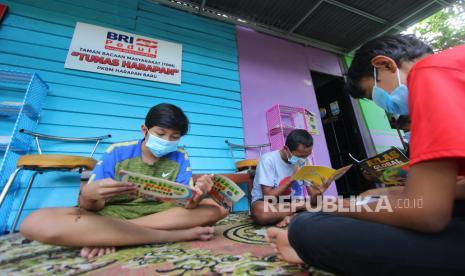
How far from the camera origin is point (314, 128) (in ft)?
11.5

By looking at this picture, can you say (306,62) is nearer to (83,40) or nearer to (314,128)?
(314,128)

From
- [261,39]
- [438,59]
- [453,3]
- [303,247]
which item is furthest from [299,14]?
[303,247]

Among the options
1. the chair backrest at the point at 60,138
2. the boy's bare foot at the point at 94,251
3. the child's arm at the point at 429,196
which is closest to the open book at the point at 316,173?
the child's arm at the point at 429,196

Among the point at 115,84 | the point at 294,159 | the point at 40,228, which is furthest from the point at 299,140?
the point at 115,84

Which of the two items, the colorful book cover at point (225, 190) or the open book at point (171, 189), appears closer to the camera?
the open book at point (171, 189)

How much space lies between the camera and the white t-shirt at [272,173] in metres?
1.86

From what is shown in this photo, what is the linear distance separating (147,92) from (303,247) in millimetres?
2556

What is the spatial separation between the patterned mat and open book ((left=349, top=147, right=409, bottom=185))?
98 cm

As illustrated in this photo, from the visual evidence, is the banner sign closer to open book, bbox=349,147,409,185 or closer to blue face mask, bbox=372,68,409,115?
open book, bbox=349,147,409,185

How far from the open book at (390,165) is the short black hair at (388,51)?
75 centimetres

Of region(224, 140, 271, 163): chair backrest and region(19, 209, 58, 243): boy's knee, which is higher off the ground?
region(224, 140, 271, 163): chair backrest

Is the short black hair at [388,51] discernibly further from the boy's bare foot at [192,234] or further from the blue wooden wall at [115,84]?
the blue wooden wall at [115,84]

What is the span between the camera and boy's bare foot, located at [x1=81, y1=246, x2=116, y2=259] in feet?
3.25

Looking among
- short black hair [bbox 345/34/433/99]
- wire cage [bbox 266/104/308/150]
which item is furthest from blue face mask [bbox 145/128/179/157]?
wire cage [bbox 266/104/308/150]
